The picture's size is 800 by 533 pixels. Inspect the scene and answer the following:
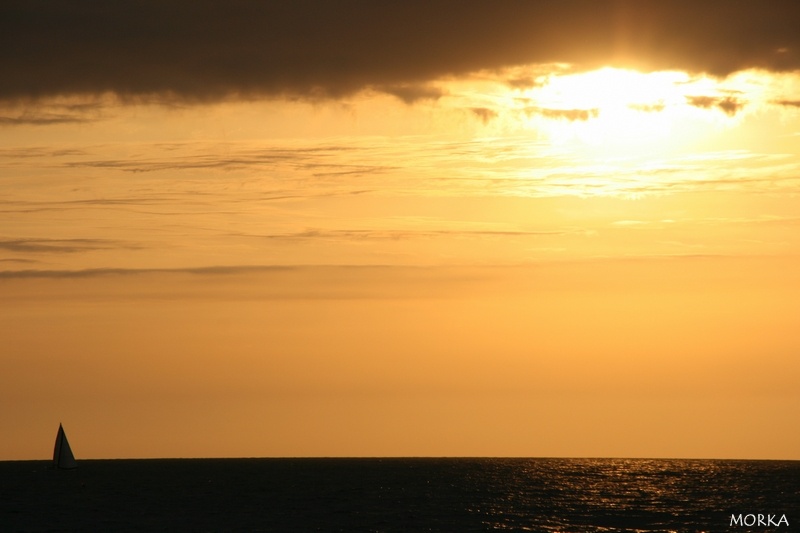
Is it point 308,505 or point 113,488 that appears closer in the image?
point 308,505

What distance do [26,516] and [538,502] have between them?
63245 millimetres

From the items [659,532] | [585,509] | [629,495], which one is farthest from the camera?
[629,495]

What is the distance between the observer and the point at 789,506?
13975 centimetres

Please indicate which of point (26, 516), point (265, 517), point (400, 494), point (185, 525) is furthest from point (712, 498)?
point (26, 516)

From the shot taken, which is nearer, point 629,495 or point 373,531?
point 373,531

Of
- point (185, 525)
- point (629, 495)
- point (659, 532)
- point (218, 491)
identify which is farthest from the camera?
point (218, 491)

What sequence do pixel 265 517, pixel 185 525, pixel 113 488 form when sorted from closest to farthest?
pixel 185 525, pixel 265 517, pixel 113 488

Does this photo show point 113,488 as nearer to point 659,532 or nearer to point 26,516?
point 26,516

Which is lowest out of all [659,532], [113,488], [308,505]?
[659,532]

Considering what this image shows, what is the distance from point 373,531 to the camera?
10881cm

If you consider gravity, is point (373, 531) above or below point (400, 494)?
below

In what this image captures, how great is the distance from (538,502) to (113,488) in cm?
7891

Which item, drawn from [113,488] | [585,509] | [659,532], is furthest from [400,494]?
[659,532]

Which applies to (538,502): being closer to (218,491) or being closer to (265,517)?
(265,517)
